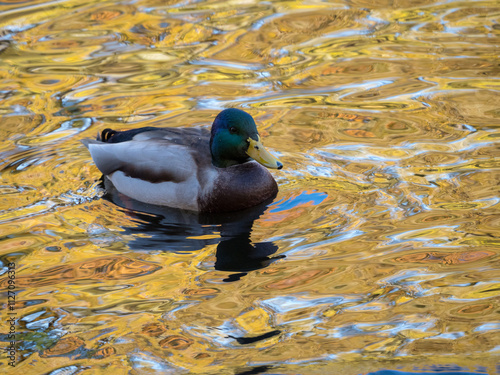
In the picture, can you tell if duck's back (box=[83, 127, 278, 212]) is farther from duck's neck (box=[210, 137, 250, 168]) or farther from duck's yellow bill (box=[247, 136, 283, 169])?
duck's yellow bill (box=[247, 136, 283, 169])

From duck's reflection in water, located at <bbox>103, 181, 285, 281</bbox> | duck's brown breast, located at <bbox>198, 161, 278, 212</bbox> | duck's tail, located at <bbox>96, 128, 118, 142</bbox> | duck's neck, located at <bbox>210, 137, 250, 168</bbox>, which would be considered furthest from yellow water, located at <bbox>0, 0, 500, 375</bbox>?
duck's neck, located at <bbox>210, 137, 250, 168</bbox>

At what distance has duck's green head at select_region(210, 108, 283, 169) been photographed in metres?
6.99

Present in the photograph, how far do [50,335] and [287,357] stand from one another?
5.16ft

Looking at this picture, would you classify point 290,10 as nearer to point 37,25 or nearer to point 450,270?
point 37,25

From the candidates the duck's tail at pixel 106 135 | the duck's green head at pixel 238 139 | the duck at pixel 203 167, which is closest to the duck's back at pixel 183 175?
the duck at pixel 203 167

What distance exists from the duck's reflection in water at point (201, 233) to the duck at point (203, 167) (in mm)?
104

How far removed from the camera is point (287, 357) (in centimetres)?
469

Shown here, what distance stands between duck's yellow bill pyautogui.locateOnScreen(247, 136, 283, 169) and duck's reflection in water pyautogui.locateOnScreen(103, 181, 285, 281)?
41cm

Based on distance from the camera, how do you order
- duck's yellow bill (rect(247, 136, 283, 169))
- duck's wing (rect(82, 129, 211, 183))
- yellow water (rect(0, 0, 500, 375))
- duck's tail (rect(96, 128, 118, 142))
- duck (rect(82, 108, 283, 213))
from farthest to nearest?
duck's tail (rect(96, 128, 118, 142)), duck's wing (rect(82, 129, 211, 183)), duck (rect(82, 108, 283, 213)), duck's yellow bill (rect(247, 136, 283, 169)), yellow water (rect(0, 0, 500, 375))

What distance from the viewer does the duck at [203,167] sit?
7.07 m

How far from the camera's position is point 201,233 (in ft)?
21.9

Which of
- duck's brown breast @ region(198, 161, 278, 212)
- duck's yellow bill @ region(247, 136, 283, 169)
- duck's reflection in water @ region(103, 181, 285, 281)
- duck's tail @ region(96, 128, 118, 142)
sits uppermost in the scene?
duck's tail @ region(96, 128, 118, 142)

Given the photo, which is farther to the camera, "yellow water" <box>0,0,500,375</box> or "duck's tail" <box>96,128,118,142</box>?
"duck's tail" <box>96,128,118,142</box>

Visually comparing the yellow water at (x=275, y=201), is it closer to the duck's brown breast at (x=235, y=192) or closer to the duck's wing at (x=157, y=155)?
the duck's brown breast at (x=235, y=192)
